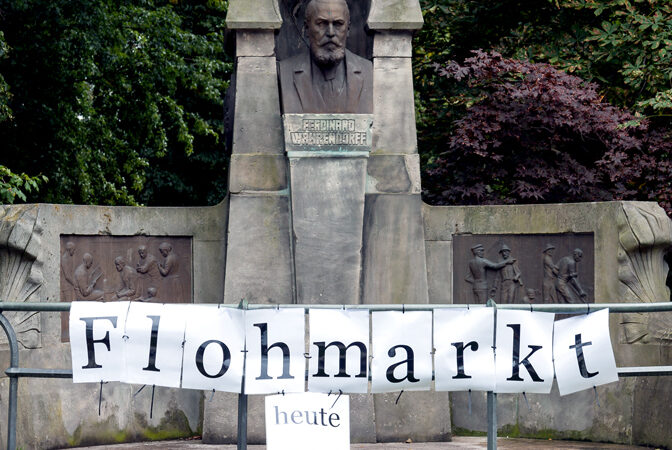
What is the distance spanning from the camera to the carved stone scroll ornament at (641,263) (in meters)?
10.6

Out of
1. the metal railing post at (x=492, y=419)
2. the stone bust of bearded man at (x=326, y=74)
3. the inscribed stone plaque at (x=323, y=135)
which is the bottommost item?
the metal railing post at (x=492, y=419)

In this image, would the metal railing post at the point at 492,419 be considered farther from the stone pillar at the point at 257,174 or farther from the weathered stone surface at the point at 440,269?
the weathered stone surface at the point at 440,269

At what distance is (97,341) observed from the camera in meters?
6.65

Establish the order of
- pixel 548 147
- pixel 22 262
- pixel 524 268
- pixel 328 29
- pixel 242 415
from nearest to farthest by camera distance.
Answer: pixel 242 415 < pixel 22 262 < pixel 328 29 < pixel 524 268 < pixel 548 147

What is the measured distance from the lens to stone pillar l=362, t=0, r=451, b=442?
417 inches

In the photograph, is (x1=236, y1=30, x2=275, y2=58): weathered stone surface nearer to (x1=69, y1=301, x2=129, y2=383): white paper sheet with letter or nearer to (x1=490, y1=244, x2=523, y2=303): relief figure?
(x1=490, y1=244, x2=523, y2=303): relief figure

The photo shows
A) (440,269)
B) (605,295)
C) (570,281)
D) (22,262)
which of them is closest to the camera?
(22,262)

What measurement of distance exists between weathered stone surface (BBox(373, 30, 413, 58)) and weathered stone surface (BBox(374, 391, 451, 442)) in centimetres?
330

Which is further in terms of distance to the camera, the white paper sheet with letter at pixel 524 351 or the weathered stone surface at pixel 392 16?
the weathered stone surface at pixel 392 16

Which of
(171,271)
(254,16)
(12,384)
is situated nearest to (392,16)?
(254,16)

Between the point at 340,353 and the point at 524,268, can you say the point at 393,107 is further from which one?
the point at 340,353

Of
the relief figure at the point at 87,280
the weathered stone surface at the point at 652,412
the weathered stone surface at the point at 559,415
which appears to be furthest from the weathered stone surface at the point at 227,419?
the weathered stone surface at the point at 652,412

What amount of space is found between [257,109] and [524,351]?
16.7 feet

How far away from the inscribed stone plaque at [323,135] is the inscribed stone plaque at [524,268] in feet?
5.17
